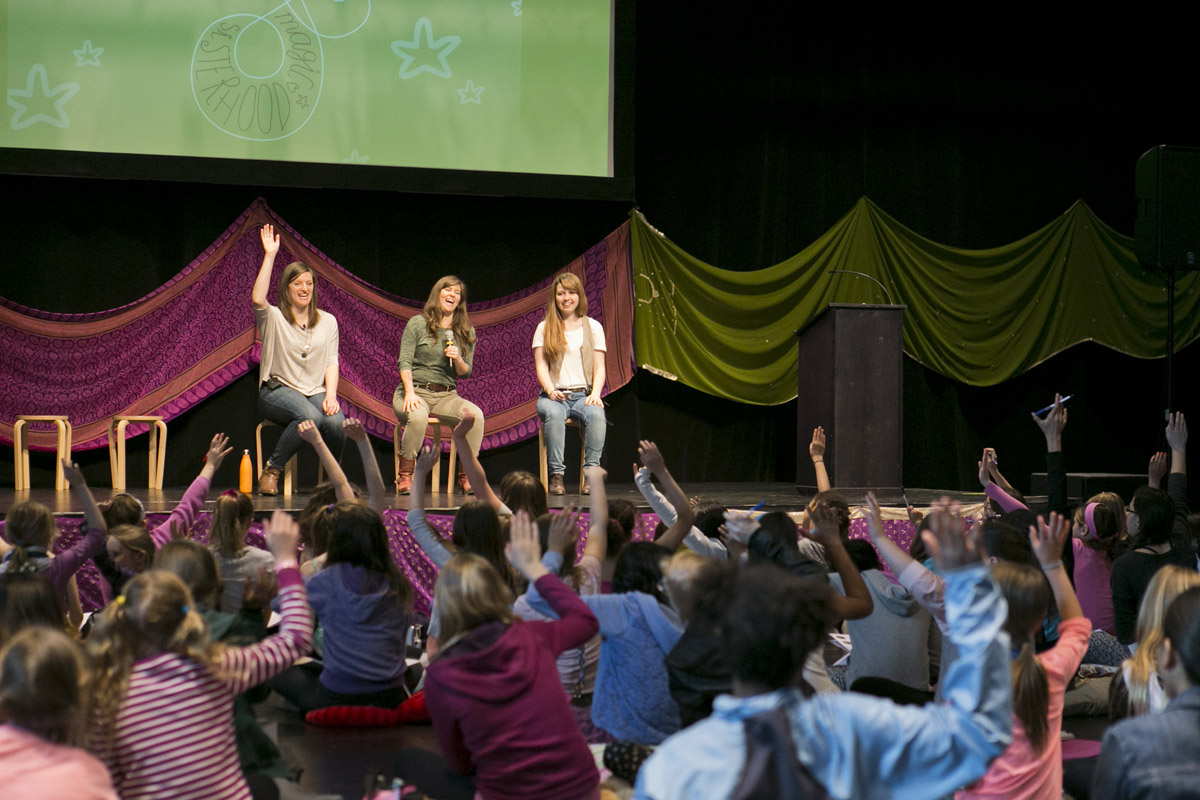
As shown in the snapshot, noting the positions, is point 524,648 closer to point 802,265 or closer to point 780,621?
point 780,621

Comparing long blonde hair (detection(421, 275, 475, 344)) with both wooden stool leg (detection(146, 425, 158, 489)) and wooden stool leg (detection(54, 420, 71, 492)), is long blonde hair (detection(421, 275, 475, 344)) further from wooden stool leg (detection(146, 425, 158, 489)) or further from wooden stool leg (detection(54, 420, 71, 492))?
wooden stool leg (detection(54, 420, 71, 492))

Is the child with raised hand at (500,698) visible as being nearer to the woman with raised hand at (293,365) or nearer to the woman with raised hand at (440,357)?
the woman with raised hand at (293,365)

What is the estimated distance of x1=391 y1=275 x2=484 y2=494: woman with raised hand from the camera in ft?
19.3

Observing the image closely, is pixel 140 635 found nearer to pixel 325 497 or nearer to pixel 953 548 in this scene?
pixel 953 548

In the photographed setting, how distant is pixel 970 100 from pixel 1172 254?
255 cm

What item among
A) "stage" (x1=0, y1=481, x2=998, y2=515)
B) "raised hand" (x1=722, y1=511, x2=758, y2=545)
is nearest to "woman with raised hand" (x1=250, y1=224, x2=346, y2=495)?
"stage" (x1=0, y1=481, x2=998, y2=515)

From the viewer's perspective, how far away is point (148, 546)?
3.24m

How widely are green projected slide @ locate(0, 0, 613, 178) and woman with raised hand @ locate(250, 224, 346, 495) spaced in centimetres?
96

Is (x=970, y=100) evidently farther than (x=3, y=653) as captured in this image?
Yes

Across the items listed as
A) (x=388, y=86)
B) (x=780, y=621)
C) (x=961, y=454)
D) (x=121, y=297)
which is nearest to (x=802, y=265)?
(x=961, y=454)

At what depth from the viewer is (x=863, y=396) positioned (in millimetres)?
6070

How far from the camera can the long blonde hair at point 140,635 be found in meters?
1.80

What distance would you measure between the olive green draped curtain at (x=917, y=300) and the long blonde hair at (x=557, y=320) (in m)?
0.90

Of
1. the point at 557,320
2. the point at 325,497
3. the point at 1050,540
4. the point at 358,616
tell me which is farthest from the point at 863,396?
the point at 1050,540
